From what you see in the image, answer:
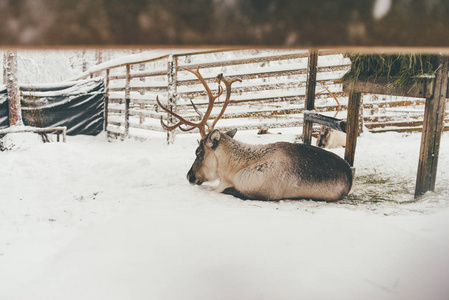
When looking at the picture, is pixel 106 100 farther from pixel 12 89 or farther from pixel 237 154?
pixel 237 154

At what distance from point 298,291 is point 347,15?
0.99 m

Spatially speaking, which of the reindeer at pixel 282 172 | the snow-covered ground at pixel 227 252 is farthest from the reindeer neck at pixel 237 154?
the snow-covered ground at pixel 227 252

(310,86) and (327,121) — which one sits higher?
(310,86)

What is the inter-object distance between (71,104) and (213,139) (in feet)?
22.6

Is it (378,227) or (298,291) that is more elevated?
(378,227)

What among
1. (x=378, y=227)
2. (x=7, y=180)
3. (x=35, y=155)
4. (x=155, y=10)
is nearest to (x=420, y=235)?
(x=378, y=227)

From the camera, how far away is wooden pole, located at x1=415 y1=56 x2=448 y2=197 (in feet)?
9.15

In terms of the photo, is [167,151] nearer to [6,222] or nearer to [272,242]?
[6,222]

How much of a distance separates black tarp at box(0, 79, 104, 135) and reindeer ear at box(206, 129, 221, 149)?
6.50 m

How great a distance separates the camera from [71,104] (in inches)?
356

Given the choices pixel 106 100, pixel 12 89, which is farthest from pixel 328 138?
pixel 12 89

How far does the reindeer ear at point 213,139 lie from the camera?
3527mm

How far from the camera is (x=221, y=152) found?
3.57m

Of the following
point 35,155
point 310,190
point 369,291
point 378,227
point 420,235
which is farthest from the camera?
point 35,155
